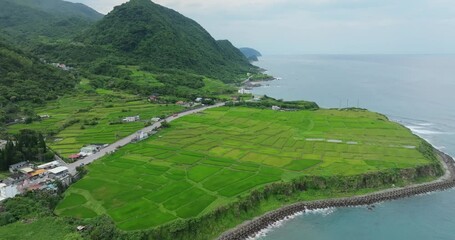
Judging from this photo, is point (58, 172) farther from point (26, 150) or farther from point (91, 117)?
point (91, 117)

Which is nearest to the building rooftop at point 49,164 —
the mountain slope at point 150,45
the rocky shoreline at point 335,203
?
the rocky shoreline at point 335,203

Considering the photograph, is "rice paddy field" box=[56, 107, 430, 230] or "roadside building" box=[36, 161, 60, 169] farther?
"roadside building" box=[36, 161, 60, 169]

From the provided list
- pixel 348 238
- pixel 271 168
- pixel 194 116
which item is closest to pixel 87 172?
pixel 271 168

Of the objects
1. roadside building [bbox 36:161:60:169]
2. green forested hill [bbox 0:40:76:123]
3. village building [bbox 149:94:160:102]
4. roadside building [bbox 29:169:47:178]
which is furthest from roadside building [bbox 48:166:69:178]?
village building [bbox 149:94:160:102]

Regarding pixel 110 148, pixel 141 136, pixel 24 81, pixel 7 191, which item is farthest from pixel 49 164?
pixel 24 81

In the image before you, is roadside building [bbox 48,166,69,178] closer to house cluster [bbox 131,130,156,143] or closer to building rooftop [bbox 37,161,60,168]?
building rooftop [bbox 37,161,60,168]

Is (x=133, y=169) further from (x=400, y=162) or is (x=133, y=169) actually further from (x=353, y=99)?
(x=353, y=99)
